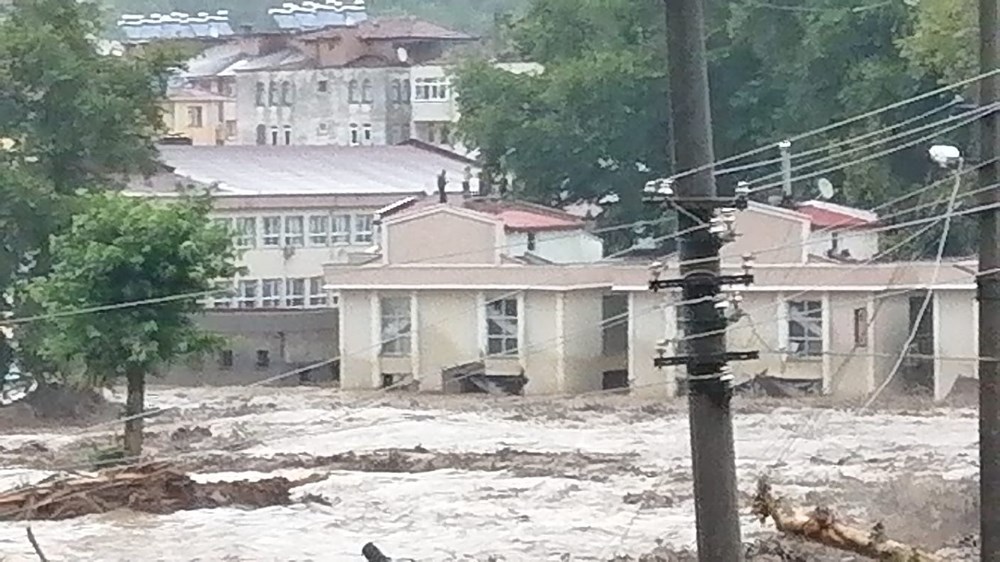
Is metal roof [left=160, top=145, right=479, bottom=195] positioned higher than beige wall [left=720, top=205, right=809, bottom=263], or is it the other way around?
metal roof [left=160, top=145, right=479, bottom=195]

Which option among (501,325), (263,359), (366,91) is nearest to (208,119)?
(366,91)

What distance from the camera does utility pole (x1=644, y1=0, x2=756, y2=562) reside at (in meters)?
11.0

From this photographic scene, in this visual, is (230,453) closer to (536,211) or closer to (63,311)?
(63,311)

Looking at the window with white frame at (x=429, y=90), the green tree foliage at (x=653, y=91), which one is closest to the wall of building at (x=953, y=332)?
the green tree foliage at (x=653, y=91)

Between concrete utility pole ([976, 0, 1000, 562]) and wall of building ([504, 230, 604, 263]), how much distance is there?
122 feet

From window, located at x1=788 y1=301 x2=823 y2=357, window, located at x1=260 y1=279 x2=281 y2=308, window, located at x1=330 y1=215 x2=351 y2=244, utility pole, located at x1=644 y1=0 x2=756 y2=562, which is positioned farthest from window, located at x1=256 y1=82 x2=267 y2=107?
utility pole, located at x1=644 y1=0 x2=756 y2=562

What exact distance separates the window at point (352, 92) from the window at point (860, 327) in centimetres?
4144

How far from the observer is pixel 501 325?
50906mm

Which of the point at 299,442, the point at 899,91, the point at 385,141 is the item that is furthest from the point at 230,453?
the point at 385,141

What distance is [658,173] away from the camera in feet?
198

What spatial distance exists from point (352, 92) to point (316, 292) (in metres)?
24.9

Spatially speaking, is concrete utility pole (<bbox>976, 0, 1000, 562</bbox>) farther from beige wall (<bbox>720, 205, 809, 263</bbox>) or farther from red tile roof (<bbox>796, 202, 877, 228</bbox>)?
red tile roof (<bbox>796, 202, 877, 228</bbox>)

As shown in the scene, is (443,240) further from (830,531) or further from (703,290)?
(703,290)

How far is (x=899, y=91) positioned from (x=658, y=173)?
8917 mm
